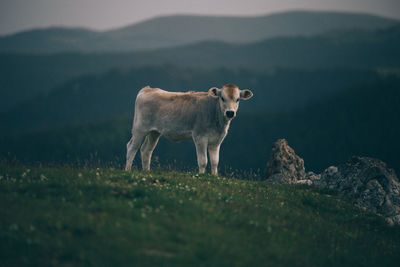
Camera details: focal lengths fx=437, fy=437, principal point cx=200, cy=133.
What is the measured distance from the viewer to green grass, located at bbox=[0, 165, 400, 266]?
9.17 meters

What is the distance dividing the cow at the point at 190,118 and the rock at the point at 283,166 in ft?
19.1

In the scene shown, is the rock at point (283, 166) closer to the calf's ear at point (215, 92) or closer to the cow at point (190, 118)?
the cow at point (190, 118)

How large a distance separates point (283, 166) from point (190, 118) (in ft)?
23.9

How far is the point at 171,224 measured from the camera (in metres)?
10.6

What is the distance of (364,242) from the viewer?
1293cm

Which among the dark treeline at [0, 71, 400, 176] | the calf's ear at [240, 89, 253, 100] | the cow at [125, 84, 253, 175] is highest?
the calf's ear at [240, 89, 253, 100]

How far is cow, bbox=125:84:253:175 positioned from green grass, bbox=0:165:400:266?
199 cm

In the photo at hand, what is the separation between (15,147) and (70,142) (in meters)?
18.3

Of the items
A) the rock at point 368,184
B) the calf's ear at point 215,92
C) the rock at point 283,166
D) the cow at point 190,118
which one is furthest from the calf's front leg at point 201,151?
the rock at point 283,166

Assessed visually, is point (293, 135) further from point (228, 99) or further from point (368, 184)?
point (228, 99)

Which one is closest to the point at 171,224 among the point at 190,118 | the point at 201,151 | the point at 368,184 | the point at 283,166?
the point at 201,151

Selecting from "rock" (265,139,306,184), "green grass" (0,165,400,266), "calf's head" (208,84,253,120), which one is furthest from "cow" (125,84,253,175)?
"rock" (265,139,306,184)

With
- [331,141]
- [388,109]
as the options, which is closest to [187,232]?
[331,141]

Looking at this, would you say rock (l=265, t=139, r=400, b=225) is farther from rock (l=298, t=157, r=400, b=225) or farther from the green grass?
the green grass
